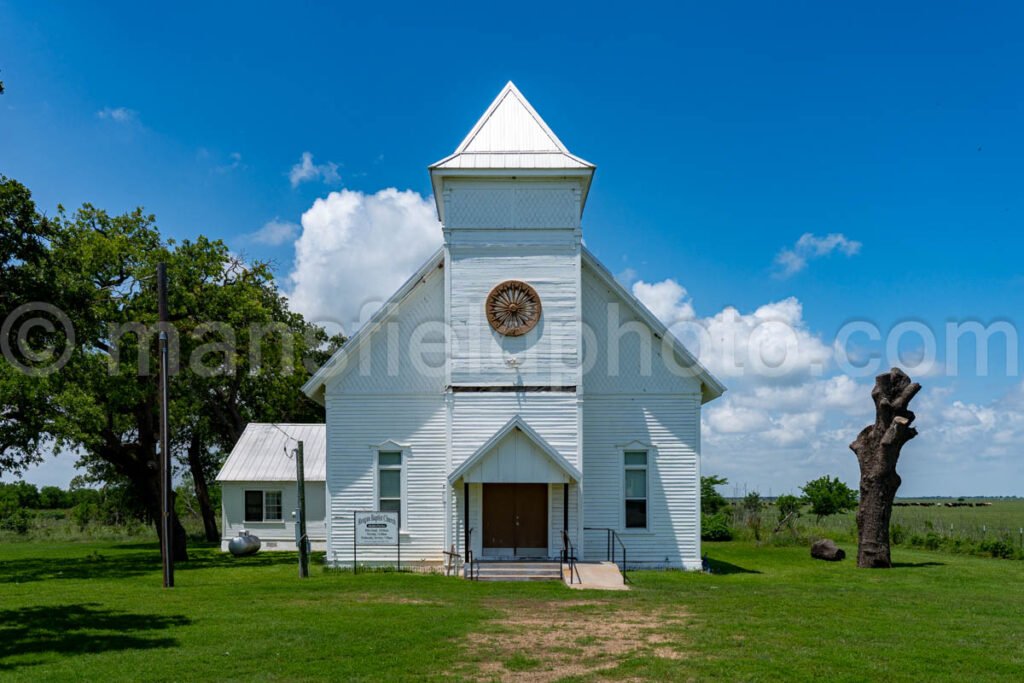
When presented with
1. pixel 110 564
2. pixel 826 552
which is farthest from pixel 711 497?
pixel 110 564

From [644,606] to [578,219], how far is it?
10.3 meters

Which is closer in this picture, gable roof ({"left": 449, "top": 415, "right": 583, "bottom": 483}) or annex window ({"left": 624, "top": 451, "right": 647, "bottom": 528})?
gable roof ({"left": 449, "top": 415, "right": 583, "bottom": 483})

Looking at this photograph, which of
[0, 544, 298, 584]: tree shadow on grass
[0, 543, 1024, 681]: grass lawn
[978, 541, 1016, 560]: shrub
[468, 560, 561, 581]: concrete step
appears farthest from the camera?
[978, 541, 1016, 560]: shrub

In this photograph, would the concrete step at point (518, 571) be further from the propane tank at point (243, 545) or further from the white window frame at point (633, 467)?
the propane tank at point (243, 545)

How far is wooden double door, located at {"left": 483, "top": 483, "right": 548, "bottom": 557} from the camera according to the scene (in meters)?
22.5

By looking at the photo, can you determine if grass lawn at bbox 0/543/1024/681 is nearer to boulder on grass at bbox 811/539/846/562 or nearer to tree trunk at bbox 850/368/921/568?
tree trunk at bbox 850/368/921/568

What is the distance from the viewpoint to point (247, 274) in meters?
36.1

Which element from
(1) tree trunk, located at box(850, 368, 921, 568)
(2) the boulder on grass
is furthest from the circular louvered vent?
(2) the boulder on grass

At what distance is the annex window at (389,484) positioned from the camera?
76.1 ft

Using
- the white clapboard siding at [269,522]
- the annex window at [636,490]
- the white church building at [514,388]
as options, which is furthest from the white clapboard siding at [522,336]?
the white clapboard siding at [269,522]

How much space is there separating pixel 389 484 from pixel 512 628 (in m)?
9.94

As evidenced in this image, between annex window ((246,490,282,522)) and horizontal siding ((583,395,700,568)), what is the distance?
1443 cm

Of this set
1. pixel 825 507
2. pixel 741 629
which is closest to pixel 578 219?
pixel 741 629

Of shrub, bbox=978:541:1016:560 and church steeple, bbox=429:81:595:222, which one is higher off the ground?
church steeple, bbox=429:81:595:222
